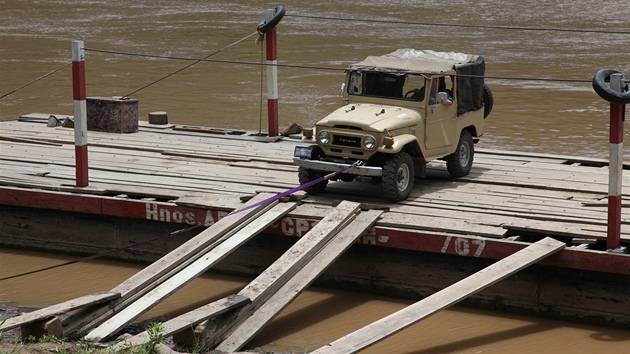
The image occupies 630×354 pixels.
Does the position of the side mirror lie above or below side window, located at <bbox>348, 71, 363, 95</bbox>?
below

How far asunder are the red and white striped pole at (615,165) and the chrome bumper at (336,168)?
2333 millimetres

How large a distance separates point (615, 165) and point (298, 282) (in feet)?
9.67

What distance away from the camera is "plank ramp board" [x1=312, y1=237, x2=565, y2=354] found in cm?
842

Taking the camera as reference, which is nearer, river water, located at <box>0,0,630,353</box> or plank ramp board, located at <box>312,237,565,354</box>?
plank ramp board, located at <box>312,237,565,354</box>

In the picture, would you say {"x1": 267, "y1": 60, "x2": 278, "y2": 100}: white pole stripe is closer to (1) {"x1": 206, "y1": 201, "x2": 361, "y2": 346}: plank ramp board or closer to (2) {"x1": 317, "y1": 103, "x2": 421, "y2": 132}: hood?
(2) {"x1": 317, "y1": 103, "x2": 421, "y2": 132}: hood

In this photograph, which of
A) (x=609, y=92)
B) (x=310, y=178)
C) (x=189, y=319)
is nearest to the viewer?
(x=189, y=319)

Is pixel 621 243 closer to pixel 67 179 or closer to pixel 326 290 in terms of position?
pixel 326 290

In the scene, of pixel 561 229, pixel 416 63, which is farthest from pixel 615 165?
pixel 416 63

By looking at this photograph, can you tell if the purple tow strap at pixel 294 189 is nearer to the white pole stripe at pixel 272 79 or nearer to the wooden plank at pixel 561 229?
the wooden plank at pixel 561 229

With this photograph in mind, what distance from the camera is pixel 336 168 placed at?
10.9m

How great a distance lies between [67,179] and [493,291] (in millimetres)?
5190

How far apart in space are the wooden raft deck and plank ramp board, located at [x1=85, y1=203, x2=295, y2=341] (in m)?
0.45

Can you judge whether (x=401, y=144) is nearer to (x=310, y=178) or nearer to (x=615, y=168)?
(x=310, y=178)

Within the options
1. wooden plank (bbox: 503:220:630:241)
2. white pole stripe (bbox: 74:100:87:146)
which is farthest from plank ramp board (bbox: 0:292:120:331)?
wooden plank (bbox: 503:220:630:241)
